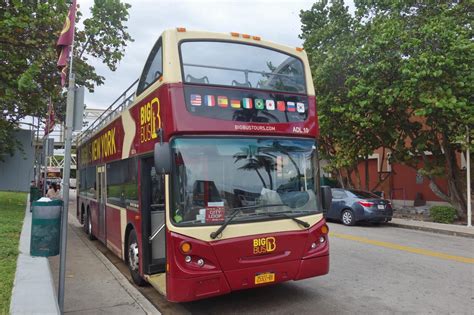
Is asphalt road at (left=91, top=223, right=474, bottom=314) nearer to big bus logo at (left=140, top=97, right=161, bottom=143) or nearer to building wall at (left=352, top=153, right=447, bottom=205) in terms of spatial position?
big bus logo at (left=140, top=97, right=161, bottom=143)

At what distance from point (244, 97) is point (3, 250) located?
16.8 ft

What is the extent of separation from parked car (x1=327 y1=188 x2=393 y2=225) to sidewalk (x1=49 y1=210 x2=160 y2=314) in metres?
9.39

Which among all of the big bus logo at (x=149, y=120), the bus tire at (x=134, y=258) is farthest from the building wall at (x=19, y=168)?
the big bus logo at (x=149, y=120)

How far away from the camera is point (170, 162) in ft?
17.0

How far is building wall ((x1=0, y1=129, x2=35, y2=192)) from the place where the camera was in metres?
34.4

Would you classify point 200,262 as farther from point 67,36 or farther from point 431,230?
point 431,230

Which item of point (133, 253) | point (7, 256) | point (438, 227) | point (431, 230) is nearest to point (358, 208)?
point (431, 230)

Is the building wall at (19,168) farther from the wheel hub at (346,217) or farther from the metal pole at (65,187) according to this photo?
the metal pole at (65,187)

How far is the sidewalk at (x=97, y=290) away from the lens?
5.82 metres

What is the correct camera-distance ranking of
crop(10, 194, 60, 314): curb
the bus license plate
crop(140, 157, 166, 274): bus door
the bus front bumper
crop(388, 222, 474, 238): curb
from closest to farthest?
crop(10, 194, 60, 314): curb, the bus front bumper, the bus license plate, crop(140, 157, 166, 274): bus door, crop(388, 222, 474, 238): curb

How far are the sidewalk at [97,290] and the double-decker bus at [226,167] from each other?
16.4 inches

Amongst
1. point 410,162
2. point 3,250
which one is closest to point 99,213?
point 3,250

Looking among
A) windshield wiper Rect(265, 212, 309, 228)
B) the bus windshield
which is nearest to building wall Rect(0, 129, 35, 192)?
the bus windshield

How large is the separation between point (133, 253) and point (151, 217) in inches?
35.7
